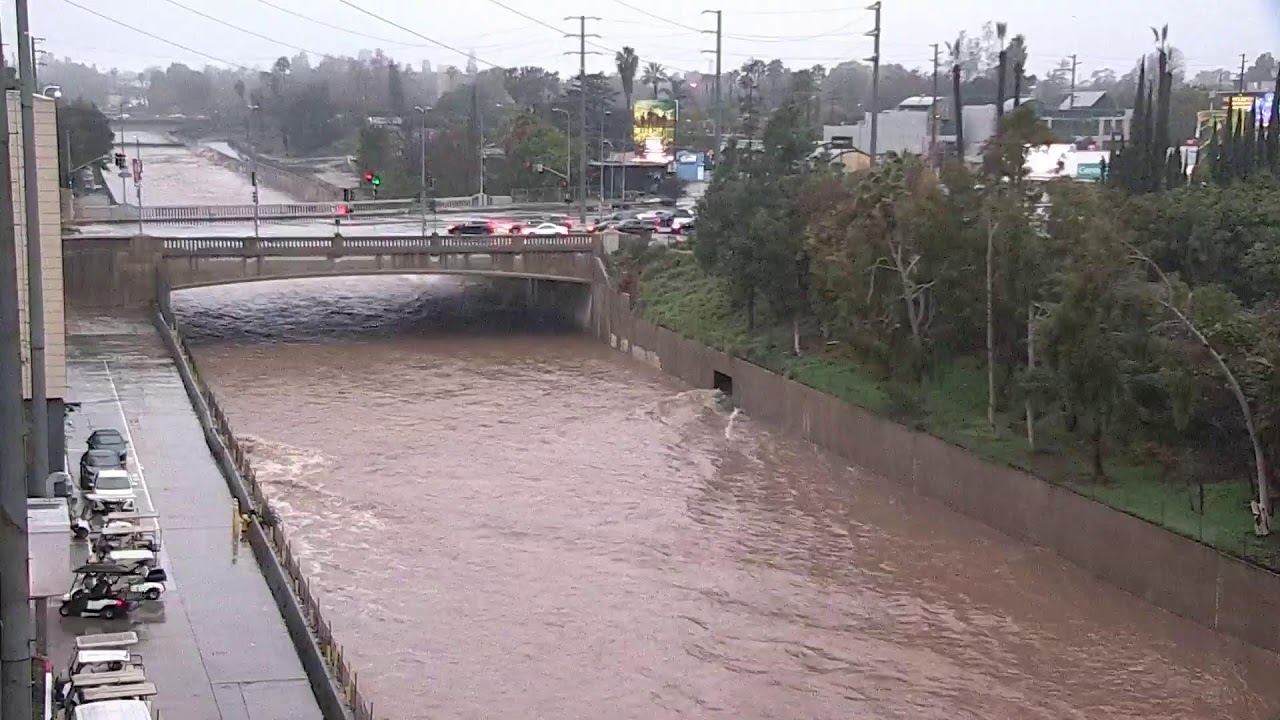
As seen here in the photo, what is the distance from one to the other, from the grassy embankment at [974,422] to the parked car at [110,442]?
46.4ft

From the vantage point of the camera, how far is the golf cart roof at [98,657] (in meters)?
16.2

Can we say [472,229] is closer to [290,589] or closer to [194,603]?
[194,603]

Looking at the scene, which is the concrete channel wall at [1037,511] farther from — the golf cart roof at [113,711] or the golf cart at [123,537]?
the golf cart roof at [113,711]

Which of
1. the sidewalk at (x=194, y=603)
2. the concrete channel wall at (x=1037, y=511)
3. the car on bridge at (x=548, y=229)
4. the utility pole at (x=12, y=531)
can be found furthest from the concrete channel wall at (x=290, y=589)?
the car on bridge at (x=548, y=229)

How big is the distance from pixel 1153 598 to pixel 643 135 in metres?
69.0

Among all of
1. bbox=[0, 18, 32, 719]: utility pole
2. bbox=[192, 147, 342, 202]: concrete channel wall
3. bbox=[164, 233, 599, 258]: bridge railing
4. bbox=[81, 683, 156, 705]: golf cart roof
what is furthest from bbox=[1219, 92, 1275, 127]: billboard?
bbox=[0, 18, 32, 719]: utility pole

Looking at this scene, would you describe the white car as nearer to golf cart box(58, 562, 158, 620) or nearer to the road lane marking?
the road lane marking

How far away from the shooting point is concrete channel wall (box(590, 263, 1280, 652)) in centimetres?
2152

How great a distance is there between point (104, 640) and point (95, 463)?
29.2ft

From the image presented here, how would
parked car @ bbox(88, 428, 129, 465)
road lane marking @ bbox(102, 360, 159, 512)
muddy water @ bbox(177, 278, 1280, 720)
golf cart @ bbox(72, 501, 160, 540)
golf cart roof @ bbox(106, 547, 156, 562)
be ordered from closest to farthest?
muddy water @ bbox(177, 278, 1280, 720) → golf cart roof @ bbox(106, 547, 156, 562) → golf cart @ bbox(72, 501, 160, 540) → road lane marking @ bbox(102, 360, 159, 512) → parked car @ bbox(88, 428, 129, 465)

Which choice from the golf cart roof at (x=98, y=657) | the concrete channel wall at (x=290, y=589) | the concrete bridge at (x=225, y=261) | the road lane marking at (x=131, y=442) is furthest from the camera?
the concrete bridge at (x=225, y=261)

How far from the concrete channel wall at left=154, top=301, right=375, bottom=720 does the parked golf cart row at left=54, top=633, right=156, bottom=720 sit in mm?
1747

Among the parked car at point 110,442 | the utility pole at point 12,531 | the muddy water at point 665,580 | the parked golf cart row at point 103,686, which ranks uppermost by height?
the utility pole at point 12,531

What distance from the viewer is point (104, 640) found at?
17297mm
